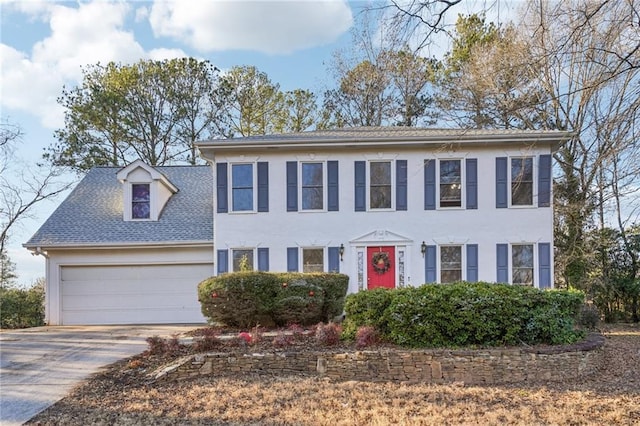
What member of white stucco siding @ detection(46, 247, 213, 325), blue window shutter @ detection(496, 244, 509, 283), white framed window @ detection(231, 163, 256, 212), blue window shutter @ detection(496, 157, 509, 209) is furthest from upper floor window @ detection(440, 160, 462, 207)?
white stucco siding @ detection(46, 247, 213, 325)

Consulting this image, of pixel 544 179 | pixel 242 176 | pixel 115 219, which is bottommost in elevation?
pixel 115 219

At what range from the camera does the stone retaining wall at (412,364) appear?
618 cm

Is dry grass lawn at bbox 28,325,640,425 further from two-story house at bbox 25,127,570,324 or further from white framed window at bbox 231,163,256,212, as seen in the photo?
white framed window at bbox 231,163,256,212

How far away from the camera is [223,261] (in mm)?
11508

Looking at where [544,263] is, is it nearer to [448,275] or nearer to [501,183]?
[501,183]

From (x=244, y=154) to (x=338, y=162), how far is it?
262 cm

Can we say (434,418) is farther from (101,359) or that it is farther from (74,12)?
(74,12)

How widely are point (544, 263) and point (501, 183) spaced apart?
2.41 meters

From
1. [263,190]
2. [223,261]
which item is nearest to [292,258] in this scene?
[223,261]

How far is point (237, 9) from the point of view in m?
7.99

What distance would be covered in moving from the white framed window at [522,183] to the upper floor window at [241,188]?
713 centimetres

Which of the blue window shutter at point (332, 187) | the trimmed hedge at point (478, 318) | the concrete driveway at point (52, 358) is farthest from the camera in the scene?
the blue window shutter at point (332, 187)

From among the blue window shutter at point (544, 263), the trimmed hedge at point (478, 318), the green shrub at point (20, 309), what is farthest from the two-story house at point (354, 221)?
the trimmed hedge at point (478, 318)

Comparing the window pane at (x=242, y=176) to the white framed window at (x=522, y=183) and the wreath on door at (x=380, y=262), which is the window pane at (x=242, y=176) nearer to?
the wreath on door at (x=380, y=262)
